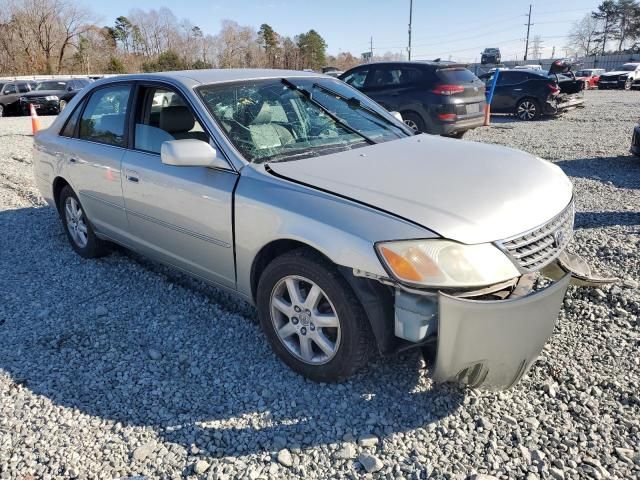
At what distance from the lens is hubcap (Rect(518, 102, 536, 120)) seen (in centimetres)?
1491

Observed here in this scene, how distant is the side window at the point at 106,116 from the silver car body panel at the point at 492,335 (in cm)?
290

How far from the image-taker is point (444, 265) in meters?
2.29

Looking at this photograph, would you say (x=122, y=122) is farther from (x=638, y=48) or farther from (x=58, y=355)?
(x=638, y=48)

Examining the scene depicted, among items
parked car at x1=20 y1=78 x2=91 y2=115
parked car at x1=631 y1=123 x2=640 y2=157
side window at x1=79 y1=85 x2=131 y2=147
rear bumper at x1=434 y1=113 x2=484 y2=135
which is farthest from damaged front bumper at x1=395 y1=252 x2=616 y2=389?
parked car at x1=20 y1=78 x2=91 y2=115

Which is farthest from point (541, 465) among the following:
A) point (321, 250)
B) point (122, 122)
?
point (122, 122)

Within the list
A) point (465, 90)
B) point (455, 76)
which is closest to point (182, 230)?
point (465, 90)

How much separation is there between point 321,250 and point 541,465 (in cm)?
138

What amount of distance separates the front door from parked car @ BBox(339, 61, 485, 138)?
6.43 m

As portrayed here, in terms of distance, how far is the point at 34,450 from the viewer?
2.46 metres

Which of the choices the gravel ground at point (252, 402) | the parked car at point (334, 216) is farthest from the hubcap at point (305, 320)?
the gravel ground at point (252, 402)

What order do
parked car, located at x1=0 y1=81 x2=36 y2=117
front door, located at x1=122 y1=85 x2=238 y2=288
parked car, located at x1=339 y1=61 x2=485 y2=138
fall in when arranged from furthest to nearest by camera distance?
parked car, located at x1=0 y1=81 x2=36 y2=117
parked car, located at x1=339 y1=61 x2=485 y2=138
front door, located at x1=122 y1=85 x2=238 y2=288

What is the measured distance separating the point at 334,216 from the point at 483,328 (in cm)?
87

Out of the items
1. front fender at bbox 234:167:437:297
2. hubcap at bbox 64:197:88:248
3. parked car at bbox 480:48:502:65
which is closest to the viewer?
front fender at bbox 234:167:437:297

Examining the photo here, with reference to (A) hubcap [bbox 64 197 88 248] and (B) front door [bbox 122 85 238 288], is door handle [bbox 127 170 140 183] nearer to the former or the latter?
(B) front door [bbox 122 85 238 288]
